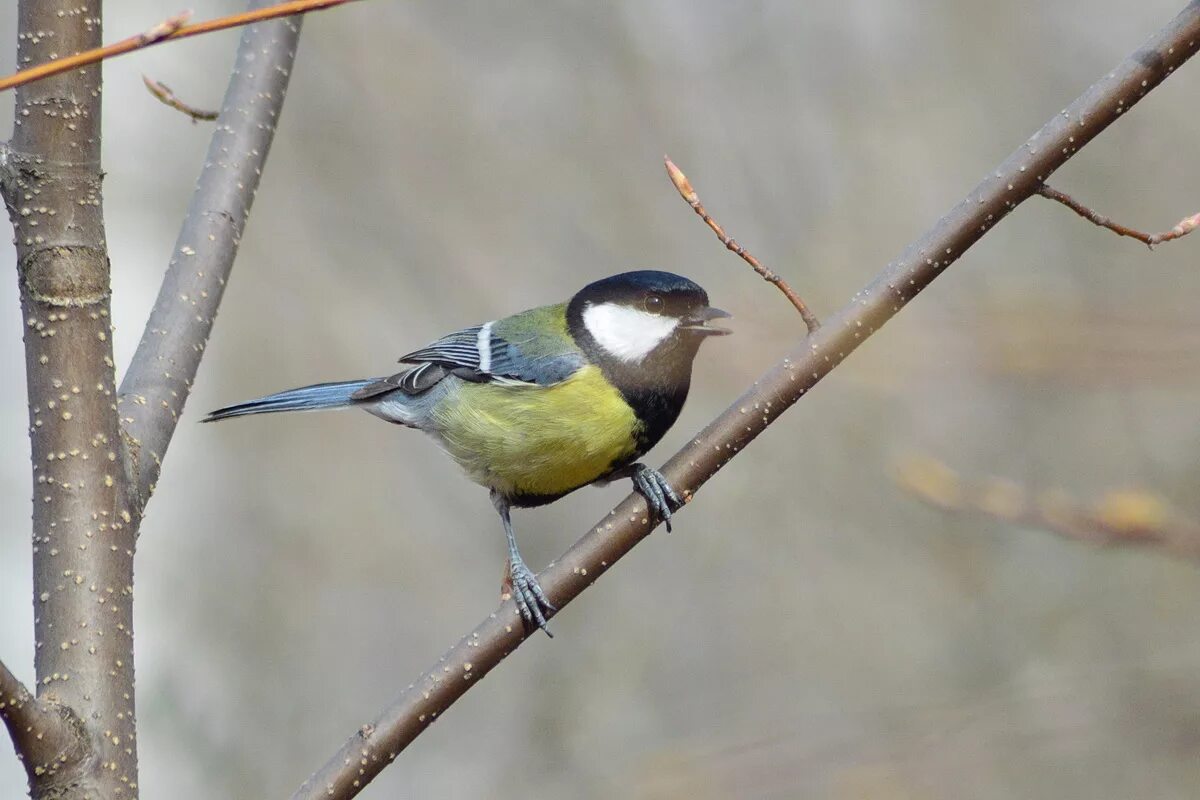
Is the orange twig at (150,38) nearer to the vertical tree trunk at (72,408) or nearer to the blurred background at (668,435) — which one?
the vertical tree trunk at (72,408)

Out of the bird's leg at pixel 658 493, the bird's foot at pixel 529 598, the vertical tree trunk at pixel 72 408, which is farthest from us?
the bird's leg at pixel 658 493

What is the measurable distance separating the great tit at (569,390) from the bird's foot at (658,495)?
0.16m

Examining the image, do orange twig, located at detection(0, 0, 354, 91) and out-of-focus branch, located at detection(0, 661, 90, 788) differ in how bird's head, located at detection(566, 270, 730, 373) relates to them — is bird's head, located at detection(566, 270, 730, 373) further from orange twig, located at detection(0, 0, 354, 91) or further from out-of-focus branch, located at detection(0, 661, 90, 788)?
orange twig, located at detection(0, 0, 354, 91)

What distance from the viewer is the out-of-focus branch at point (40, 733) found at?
1.50 m

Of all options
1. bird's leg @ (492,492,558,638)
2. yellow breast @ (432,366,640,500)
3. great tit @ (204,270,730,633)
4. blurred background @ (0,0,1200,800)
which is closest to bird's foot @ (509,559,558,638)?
bird's leg @ (492,492,558,638)

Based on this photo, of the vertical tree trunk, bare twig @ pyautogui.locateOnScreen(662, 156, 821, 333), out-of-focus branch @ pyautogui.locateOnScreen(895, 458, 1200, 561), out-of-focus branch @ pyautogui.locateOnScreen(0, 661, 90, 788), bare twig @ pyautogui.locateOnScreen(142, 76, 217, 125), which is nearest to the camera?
out-of-focus branch @ pyautogui.locateOnScreen(0, 661, 90, 788)

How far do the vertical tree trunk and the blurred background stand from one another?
225 centimetres

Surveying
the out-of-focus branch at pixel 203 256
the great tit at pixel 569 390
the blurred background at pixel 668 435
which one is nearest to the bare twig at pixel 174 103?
the out-of-focus branch at pixel 203 256

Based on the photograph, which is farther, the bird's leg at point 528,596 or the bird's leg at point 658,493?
the bird's leg at point 658,493

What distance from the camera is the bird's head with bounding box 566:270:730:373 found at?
300cm

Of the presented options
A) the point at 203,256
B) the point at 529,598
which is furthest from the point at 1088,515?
the point at 203,256

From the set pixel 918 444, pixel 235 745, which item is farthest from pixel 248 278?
pixel 918 444

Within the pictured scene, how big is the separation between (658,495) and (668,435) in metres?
4.11

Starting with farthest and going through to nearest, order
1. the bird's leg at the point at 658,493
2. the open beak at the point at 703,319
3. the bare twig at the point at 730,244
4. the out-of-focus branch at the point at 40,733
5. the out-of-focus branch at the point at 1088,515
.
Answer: the open beak at the point at 703,319 < the bird's leg at the point at 658,493 < the bare twig at the point at 730,244 < the out-of-focus branch at the point at 1088,515 < the out-of-focus branch at the point at 40,733
